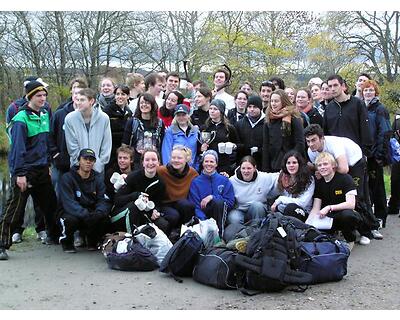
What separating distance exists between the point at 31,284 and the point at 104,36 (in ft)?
57.7

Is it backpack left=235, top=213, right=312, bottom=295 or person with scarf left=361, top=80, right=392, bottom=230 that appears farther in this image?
→ person with scarf left=361, top=80, right=392, bottom=230

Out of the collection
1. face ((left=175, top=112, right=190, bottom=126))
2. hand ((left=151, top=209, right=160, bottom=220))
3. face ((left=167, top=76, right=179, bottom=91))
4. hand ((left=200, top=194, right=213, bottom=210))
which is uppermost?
face ((left=167, top=76, right=179, bottom=91))

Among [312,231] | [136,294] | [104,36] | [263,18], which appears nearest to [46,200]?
[136,294]

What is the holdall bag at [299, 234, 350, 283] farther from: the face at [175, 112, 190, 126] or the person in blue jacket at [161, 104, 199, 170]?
the face at [175, 112, 190, 126]

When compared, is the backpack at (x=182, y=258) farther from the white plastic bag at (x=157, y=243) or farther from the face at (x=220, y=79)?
the face at (x=220, y=79)

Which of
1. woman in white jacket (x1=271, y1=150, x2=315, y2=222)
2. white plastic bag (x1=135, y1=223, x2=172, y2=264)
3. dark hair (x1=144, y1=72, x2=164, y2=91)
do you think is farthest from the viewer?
dark hair (x1=144, y1=72, x2=164, y2=91)

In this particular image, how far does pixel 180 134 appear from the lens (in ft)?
23.1

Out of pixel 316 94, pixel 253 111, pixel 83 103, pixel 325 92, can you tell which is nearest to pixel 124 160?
pixel 83 103

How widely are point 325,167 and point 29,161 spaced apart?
3.39m

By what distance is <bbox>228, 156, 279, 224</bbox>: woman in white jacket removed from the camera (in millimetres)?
6633

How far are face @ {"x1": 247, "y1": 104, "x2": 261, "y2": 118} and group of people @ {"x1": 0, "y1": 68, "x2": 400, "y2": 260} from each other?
1cm

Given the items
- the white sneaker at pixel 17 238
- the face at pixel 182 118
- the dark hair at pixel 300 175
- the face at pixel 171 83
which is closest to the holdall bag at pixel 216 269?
the dark hair at pixel 300 175

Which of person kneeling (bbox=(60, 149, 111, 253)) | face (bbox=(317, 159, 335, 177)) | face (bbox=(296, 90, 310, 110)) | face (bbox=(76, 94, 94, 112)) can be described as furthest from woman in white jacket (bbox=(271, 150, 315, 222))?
face (bbox=(76, 94, 94, 112))

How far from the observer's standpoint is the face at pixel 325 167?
20.9 ft
